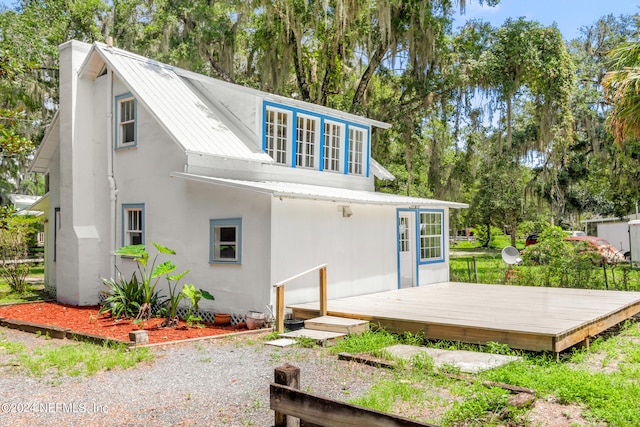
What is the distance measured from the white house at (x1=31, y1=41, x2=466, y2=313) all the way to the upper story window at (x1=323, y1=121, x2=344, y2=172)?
1.5 inches

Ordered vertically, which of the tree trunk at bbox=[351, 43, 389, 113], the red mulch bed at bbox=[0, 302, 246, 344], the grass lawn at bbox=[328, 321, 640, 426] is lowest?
the red mulch bed at bbox=[0, 302, 246, 344]

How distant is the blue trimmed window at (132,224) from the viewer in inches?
483

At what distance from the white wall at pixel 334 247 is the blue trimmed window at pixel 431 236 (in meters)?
1.31

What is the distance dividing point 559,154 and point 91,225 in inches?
716

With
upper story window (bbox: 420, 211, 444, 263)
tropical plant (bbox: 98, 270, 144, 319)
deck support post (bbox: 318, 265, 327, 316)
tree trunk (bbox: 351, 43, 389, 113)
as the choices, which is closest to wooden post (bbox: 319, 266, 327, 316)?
deck support post (bbox: 318, 265, 327, 316)

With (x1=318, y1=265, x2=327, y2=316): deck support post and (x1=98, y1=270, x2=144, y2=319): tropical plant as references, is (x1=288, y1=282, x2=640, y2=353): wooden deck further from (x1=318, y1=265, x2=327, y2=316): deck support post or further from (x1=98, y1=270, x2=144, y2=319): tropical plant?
(x1=98, y1=270, x2=144, y2=319): tropical plant

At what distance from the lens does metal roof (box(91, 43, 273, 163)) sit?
1111cm

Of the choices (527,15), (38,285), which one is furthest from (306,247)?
(527,15)

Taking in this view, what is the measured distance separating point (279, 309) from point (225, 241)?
7.11 ft

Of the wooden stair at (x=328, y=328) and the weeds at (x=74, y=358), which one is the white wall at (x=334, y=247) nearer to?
the wooden stair at (x=328, y=328)

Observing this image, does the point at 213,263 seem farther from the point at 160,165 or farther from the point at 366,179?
the point at 366,179

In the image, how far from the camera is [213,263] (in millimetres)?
10609

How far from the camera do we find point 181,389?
19.7ft

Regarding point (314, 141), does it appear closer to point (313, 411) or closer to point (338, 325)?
point (338, 325)
